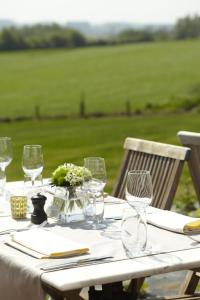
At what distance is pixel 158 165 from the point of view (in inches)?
Answer: 181

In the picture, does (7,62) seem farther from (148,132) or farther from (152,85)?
(148,132)

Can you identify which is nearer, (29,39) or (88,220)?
(88,220)

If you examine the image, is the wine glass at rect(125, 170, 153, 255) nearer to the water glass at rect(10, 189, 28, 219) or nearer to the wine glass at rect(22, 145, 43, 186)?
the water glass at rect(10, 189, 28, 219)

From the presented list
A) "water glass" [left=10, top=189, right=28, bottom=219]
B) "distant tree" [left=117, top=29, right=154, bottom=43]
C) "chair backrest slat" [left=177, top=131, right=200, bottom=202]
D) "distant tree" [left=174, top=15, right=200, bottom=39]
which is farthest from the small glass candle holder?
"distant tree" [left=117, top=29, right=154, bottom=43]

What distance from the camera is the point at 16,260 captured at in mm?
3004

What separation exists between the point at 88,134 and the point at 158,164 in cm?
1064

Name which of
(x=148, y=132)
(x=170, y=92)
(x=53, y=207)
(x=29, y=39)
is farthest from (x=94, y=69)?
(x=53, y=207)

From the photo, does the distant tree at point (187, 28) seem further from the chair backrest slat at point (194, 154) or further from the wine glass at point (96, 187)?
the wine glass at point (96, 187)

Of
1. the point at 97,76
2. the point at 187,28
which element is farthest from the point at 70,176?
the point at 187,28

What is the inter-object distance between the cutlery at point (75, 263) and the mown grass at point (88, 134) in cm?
716

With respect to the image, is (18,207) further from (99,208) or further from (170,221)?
(170,221)

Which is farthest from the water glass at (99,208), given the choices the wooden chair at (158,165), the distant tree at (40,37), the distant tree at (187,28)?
the distant tree at (40,37)

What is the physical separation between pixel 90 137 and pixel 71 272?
12.0 meters

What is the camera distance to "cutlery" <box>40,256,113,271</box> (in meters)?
2.86
